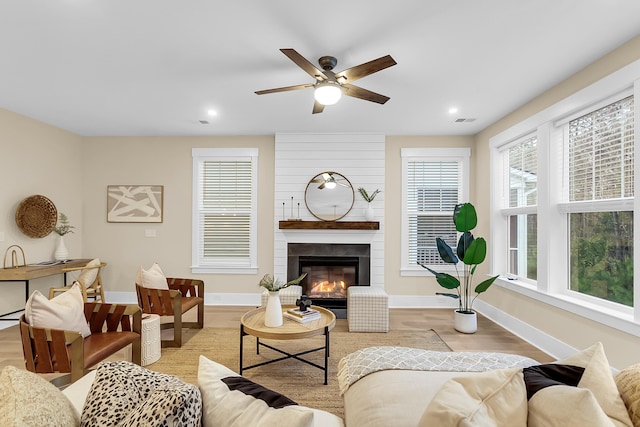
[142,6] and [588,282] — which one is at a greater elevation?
[142,6]

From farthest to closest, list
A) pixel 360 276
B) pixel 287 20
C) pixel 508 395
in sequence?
pixel 360 276 < pixel 287 20 < pixel 508 395

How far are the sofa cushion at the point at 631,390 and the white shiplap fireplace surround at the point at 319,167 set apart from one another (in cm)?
358

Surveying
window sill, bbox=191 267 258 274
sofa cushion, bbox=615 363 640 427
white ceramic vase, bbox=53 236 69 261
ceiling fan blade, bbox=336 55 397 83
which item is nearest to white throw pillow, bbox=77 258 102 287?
white ceramic vase, bbox=53 236 69 261

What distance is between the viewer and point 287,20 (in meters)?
2.13

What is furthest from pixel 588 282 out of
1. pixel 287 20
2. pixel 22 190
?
pixel 22 190

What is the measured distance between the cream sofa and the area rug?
32.3 inches

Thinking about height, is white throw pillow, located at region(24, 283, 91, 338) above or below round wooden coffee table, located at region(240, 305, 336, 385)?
above

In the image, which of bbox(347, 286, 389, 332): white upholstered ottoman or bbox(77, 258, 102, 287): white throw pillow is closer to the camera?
bbox(347, 286, 389, 332): white upholstered ottoman

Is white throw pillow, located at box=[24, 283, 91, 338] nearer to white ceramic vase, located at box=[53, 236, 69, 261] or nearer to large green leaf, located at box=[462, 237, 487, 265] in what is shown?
white ceramic vase, located at box=[53, 236, 69, 261]

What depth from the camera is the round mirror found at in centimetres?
480

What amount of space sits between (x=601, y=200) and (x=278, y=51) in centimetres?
295

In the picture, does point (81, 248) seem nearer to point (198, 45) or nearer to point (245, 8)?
point (198, 45)

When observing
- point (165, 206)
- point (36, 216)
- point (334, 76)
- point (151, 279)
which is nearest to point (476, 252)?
point (334, 76)

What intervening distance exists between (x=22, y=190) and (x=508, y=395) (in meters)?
5.42
